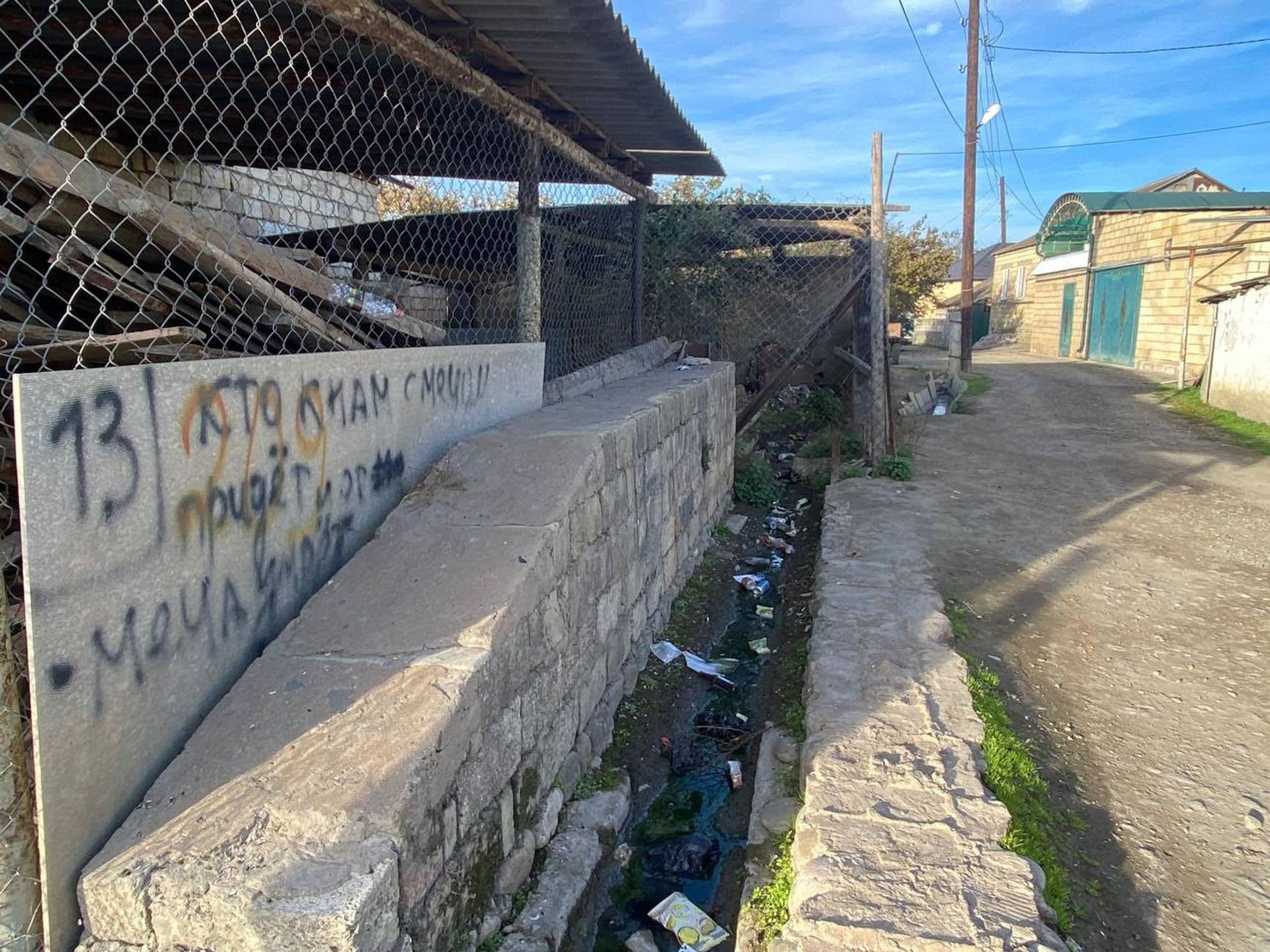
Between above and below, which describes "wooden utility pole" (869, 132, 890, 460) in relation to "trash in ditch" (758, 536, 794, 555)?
above

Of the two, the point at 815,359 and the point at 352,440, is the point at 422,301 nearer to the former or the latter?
the point at 352,440

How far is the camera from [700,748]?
397 centimetres

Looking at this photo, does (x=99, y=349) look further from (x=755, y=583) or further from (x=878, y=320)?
(x=878, y=320)

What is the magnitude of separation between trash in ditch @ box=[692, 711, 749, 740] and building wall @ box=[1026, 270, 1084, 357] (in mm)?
19734

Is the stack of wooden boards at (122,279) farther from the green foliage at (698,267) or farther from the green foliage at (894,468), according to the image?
the green foliage at (894,468)

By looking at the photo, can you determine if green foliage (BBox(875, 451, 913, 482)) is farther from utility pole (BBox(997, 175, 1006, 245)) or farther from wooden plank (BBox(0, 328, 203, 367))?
utility pole (BBox(997, 175, 1006, 245))

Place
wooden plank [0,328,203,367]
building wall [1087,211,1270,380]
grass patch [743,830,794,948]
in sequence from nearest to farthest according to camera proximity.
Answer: wooden plank [0,328,203,367], grass patch [743,830,794,948], building wall [1087,211,1270,380]

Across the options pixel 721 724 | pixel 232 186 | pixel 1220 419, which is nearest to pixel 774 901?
pixel 721 724

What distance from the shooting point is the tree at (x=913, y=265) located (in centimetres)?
2170

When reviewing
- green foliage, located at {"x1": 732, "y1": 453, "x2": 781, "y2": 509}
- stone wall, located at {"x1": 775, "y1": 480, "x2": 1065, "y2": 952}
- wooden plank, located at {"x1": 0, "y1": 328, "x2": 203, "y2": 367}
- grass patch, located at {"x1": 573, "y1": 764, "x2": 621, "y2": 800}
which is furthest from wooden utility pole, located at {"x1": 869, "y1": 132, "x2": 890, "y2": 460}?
wooden plank, located at {"x1": 0, "y1": 328, "x2": 203, "y2": 367}

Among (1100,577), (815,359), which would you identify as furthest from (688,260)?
(1100,577)

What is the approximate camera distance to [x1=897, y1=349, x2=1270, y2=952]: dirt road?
2697 millimetres

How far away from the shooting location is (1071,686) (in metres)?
4.02

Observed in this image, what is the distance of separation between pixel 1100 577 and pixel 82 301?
5786mm
